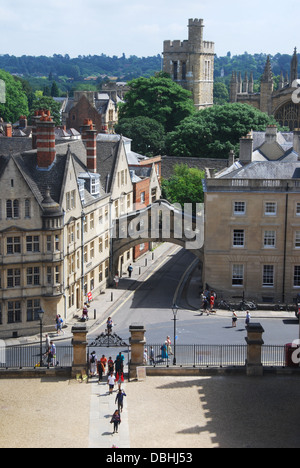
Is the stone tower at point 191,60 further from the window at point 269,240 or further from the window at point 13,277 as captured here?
the window at point 13,277

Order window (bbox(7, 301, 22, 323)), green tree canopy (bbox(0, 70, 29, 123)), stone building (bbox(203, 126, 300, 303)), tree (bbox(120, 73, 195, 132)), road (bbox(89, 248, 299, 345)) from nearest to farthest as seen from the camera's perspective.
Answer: road (bbox(89, 248, 299, 345)) < window (bbox(7, 301, 22, 323)) < stone building (bbox(203, 126, 300, 303)) < tree (bbox(120, 73, 195, 132)) < green tree canopy (bbox(0, 70, 29, 123))

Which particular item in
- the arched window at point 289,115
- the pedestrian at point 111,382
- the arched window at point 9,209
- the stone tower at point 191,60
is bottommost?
the pedestrian at point 111,382

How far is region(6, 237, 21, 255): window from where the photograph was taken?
48.9m

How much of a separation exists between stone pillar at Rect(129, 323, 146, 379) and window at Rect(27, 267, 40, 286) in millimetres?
13577

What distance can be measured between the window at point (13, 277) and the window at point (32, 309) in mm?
1487

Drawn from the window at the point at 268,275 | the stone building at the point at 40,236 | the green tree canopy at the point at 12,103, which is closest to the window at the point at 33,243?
the stone building at the point at 40,236

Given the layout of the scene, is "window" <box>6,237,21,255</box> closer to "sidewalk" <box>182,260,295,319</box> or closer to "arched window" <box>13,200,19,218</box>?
"arched window" <box>13,200,19,218</box>

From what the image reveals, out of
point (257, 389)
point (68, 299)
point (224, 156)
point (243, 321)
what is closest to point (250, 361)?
point (257, 389)

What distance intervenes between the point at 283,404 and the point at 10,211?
21799mm

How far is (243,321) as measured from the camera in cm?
5216

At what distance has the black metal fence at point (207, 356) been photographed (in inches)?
1583

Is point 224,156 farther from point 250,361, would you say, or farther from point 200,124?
point 250,361

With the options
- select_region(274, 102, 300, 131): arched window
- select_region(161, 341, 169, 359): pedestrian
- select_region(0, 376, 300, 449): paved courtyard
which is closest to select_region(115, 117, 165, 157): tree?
select_region(274, 102, 300, 131): arched window
